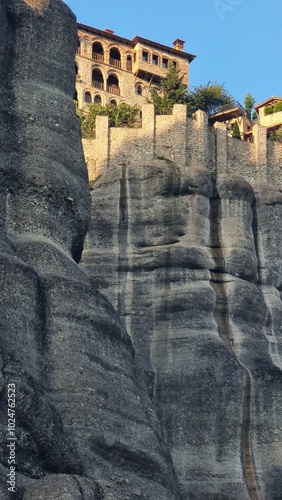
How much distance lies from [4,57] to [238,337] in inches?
524

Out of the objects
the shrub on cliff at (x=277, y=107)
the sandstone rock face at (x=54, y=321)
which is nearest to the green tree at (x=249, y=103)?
the shrub on cliff at (x=277, y=107)

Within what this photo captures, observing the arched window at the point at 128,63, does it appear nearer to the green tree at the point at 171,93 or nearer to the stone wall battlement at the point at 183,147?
the green tree at the point at 171,93

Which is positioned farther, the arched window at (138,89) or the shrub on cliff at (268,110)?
the arched window at (138,89)

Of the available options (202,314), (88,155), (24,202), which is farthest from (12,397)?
(88,155)

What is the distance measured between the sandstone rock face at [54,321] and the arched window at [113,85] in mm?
44864

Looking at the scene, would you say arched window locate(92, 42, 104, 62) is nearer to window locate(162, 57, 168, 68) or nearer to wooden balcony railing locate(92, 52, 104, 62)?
wooden balcony railing locate(92, 52, 104, 62)

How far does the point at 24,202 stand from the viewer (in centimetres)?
2650

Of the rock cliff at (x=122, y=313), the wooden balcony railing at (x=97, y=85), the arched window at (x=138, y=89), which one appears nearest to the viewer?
the rock cliff at (x=122, y=313)

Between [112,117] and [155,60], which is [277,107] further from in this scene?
[112,117]

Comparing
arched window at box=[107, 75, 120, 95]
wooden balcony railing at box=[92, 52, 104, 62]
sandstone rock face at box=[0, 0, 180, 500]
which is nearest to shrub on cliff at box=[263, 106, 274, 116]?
arched window at box=[107, 75, 120, 95]

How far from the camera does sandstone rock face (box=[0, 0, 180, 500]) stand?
20328 millimetres

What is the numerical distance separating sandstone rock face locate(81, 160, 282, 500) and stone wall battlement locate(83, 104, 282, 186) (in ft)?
5.18

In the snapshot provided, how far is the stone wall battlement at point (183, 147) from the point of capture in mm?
43719

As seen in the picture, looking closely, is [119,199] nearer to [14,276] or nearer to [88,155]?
[88,155]
